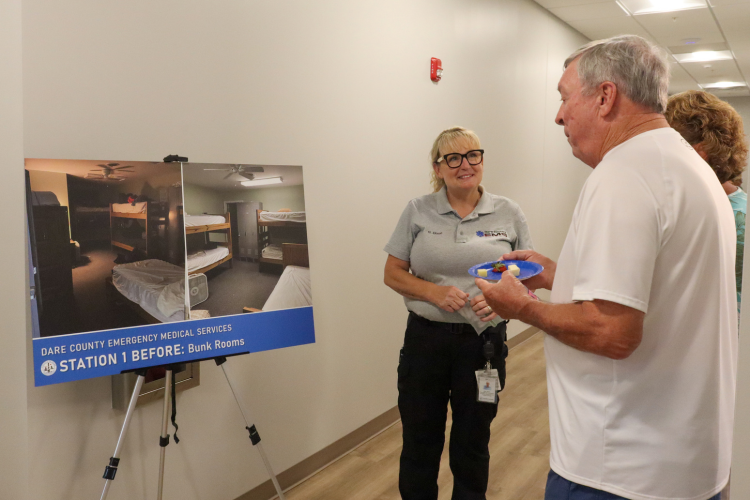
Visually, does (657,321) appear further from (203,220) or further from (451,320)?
(203,220)

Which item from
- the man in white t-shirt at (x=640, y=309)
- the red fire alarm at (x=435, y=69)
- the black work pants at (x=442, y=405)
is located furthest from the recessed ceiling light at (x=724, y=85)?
the man in white t-shirt at (x=640, y=309)

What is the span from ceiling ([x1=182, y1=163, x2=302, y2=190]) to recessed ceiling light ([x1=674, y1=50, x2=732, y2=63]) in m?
7.35

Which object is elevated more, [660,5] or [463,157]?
[660,5]

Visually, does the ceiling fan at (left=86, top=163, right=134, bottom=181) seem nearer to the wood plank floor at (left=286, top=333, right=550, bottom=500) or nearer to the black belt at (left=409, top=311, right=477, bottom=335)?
the black belt at (left=409, top=311, right=477, bottom=335)

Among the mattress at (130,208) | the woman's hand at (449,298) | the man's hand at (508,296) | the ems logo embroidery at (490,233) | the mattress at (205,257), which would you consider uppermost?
the mattress at (130,208)

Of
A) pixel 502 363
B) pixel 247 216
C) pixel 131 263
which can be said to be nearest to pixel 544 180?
pixel 502 363

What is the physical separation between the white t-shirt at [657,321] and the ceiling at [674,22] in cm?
488

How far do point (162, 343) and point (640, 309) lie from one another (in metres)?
1.40

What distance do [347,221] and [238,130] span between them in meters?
0.88

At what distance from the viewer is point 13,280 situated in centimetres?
176

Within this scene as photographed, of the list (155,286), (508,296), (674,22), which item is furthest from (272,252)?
(674,22)

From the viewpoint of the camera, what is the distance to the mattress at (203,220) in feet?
6.23

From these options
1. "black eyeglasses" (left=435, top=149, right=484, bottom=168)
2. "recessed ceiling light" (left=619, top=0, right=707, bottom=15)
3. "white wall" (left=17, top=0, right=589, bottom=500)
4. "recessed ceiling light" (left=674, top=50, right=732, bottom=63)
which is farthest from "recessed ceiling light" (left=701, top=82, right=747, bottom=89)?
"black eyeglasses" (left=435, top=149, right=484, bottom=168)

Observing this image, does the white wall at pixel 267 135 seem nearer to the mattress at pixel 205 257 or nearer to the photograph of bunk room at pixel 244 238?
the photograph of bunk room at pixel 244 238
